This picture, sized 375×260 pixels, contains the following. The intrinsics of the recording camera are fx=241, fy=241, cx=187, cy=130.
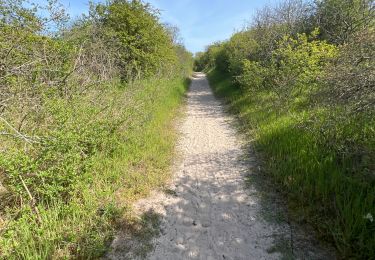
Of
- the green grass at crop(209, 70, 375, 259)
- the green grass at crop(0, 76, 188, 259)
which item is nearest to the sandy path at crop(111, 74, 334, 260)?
the green grass at crop(0, 76, 188, 259)

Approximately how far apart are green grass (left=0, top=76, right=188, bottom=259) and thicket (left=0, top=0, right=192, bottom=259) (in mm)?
12

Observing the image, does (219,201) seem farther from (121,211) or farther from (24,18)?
(24,18)

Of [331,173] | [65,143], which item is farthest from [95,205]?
[331,173]

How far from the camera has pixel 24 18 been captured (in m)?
5.60

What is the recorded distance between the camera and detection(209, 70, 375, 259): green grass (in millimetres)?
2523

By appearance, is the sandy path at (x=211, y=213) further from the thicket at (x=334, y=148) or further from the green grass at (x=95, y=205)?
the thicket at (x=334, y=148)

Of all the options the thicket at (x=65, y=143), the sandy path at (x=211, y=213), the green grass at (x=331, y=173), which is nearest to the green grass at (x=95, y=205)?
the thicket at (x=65, y=143)

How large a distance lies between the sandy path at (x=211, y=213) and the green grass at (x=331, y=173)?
480mm

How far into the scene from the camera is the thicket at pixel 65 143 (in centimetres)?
263

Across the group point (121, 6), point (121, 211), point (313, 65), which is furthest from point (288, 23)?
point (121, 211)

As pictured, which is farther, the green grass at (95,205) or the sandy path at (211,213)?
the sandy path at (211,213)

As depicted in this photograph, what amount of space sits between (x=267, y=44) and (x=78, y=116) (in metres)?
8.23

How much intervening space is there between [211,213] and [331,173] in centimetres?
170

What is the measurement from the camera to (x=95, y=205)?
3.01m
